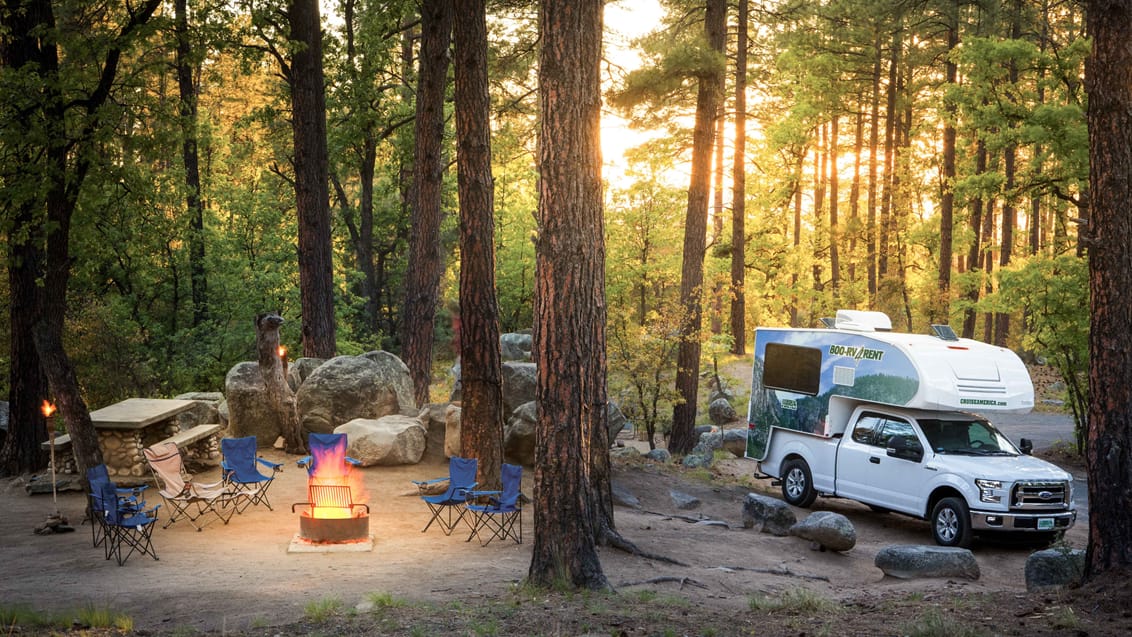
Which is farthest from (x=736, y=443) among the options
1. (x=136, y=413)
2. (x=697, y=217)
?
(x=136, y=413)

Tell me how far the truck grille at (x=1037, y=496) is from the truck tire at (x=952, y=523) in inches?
23.0

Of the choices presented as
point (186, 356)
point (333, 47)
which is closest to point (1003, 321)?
point (333, 47)

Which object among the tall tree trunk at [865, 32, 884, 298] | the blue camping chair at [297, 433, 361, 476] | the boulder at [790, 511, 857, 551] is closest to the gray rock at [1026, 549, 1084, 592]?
the boulder at [790, 511, 857, 551]

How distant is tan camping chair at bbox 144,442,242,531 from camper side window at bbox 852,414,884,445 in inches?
342

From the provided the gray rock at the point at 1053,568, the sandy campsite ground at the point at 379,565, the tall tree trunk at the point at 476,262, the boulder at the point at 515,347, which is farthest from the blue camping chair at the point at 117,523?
the boulder at the point at 515,347

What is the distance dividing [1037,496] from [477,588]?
7521 millimetres

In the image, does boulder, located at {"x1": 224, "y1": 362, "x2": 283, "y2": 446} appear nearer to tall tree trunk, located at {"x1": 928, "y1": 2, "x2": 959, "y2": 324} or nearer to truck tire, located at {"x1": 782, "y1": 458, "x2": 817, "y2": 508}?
truck tire, located at {"x1": 782, "y1": 458, "x2": 817, "y2": 508}

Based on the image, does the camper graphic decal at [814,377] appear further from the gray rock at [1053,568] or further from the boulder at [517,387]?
the boulder at [517,387]

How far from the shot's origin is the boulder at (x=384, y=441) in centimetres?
1473

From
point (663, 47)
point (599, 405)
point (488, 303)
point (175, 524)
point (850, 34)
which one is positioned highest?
point (850, 34)

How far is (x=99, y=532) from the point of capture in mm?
10836

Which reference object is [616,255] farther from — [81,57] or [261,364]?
[81,57]

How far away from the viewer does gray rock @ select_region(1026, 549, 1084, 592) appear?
9.31 meters

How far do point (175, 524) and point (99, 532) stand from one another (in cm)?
97
